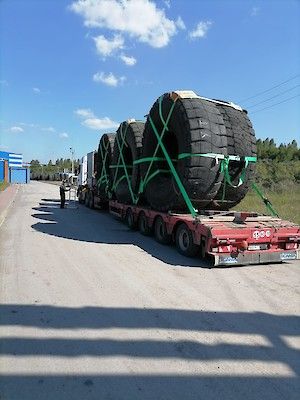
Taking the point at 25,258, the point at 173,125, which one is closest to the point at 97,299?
the point at 25,258

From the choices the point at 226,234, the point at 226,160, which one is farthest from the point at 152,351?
the point at 226,160

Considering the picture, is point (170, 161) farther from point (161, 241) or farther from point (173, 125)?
point (161, 241)

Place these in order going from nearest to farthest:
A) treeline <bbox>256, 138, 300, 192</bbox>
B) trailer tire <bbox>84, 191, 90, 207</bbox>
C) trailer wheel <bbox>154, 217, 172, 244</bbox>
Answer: trailer wheel <bbox>154, 217, 172, 244</bbox>, trailer tire <bbox>84, 191, 90, 207</bbox>, treeline <bbox>256, 138, 300, 192</bbox>

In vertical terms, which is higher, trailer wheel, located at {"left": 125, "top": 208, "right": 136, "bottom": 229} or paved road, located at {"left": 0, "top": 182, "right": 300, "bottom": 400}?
trailer wheel, located at {"left": 125, "top": 208, "right": 136, "bottom": 229}

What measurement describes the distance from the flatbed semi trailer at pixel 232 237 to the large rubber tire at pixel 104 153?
22.8 feet

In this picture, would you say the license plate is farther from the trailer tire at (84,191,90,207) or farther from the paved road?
the trailer tire at (84,191,90,207)

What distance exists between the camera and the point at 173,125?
361 inches

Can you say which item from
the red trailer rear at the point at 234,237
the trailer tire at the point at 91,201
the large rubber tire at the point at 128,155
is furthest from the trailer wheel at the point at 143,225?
the trailer tire at the point at 91,201

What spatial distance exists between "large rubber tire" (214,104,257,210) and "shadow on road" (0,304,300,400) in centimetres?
452

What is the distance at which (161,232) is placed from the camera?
9.66 metres

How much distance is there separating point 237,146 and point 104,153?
849 centimetres

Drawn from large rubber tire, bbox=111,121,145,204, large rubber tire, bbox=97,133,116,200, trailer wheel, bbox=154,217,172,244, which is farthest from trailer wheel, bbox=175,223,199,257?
large rubber tire, bbox=97,133,116,200

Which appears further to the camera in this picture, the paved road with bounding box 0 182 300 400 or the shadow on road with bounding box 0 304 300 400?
the paved road with bounding box 0 182 300 400

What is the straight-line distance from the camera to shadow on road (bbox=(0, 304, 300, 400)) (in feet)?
10.5
